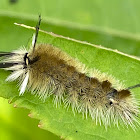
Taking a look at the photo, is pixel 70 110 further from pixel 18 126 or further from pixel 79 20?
pixel 79 20

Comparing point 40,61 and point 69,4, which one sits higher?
point 69,4

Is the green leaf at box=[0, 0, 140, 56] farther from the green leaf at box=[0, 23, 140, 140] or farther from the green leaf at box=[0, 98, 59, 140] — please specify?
the green leaf at box=[0, 98, 59, 140]

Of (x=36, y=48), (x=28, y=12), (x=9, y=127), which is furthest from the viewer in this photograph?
(x=28, y=12)

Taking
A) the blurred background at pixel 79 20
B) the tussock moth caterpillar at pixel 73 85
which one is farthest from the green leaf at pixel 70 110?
the blurred background at pixel 79 20

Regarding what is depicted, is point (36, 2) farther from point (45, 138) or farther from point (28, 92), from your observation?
point (45, 138)

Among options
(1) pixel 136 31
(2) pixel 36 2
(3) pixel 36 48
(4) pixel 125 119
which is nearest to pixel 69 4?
(2) pixel 36 2

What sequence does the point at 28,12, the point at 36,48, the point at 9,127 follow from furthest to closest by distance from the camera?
1. the point at 28,12
2. the point at 36,48
3. the point at 9,127
